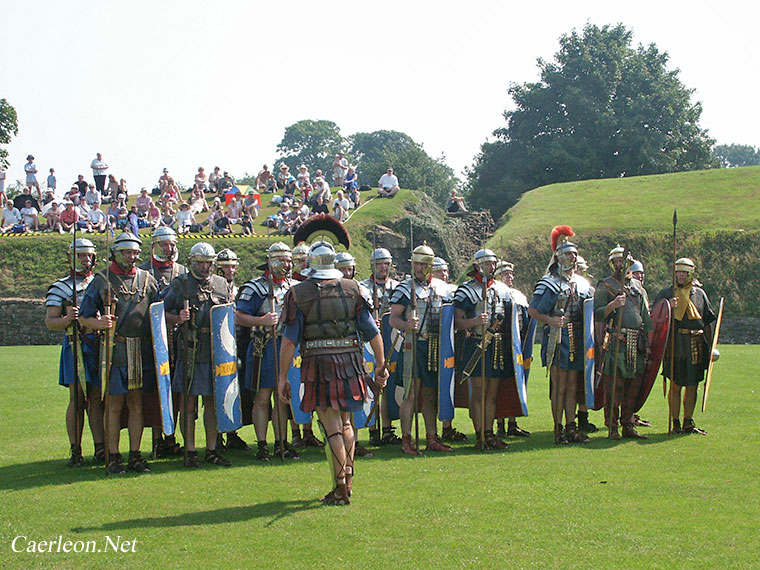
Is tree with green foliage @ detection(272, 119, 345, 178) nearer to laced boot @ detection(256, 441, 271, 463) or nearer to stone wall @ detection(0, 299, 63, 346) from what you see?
stone wall @ detection(0, 299, 63, 346)

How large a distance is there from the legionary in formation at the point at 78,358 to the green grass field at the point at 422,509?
38 cm

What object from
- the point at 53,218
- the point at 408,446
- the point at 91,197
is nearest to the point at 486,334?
the point at 408,446

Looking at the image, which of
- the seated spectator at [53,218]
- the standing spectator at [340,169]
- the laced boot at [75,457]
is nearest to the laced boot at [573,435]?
the laced boot at [75,457]

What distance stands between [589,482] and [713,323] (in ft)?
12.4

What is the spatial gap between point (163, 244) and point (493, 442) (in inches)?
150

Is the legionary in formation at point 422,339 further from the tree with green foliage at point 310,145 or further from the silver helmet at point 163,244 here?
the tree with green foliage at point 310,145

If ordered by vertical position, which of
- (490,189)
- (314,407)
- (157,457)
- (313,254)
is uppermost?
(490,189)

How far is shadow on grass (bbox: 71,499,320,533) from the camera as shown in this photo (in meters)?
5.78

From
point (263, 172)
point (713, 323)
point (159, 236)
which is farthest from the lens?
point (263, 172)

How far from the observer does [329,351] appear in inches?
248

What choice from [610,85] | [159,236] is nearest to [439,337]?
[159,236]

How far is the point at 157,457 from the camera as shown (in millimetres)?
8297

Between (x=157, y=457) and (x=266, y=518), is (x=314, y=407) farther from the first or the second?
(x=157, y=457)

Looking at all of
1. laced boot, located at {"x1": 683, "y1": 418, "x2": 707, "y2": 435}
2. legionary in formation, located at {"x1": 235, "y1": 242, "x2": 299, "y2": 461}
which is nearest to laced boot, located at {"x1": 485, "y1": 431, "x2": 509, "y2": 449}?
legionary in formation, located at {"x1": 235, "y1": 242, "x2": 299, "y2": 461}
